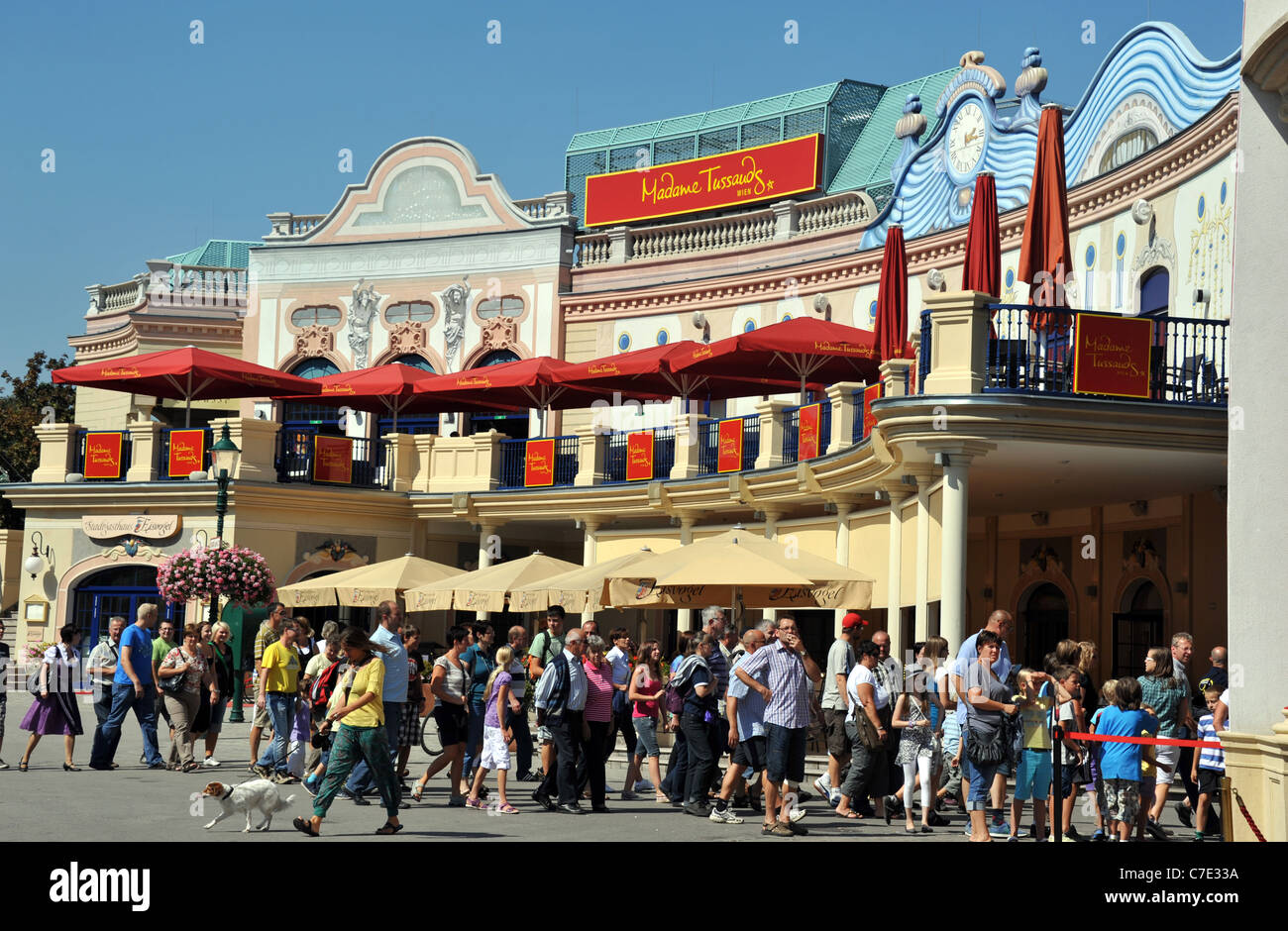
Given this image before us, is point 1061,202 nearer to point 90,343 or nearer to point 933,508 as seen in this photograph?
point 933,508

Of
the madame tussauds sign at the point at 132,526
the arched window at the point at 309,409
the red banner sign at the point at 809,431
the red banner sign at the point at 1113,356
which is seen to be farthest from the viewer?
the arched window at the point at 309,409

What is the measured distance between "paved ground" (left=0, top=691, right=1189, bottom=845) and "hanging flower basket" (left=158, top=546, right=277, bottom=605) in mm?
10852

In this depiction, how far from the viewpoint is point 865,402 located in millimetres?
20781

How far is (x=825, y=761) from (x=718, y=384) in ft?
40.5

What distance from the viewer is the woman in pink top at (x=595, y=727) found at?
565 inches

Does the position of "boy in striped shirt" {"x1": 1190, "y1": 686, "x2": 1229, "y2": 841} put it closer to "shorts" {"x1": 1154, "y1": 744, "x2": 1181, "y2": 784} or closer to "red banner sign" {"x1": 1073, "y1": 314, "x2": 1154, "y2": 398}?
"shorts" {"x1": 1154, "y1": 744, "x2": 1181, "y2": 784}

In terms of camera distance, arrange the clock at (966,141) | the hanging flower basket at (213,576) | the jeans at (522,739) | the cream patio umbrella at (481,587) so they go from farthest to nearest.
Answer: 1. the clock at (966,141)
2. the hanging flower basket at (213,576)
3. the cream patio umbrella at (481,587)
4. the jeans at (522,739)

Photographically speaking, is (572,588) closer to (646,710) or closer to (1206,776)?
(646,710)

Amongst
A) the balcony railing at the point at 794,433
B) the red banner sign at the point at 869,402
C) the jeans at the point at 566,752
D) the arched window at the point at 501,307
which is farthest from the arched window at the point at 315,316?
the jeans at the point at 566,752

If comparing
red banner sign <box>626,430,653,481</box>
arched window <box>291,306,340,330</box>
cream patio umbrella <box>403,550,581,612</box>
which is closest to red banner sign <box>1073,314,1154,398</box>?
cream patio umbrella <box>403,550,581,612</box>

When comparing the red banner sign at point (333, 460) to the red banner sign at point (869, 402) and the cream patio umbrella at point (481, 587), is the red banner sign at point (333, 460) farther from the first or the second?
the red banner sign at point (869, 402)

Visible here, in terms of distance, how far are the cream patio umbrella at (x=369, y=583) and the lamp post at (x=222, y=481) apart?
1.89 metres

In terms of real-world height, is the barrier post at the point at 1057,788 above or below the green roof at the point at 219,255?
below
